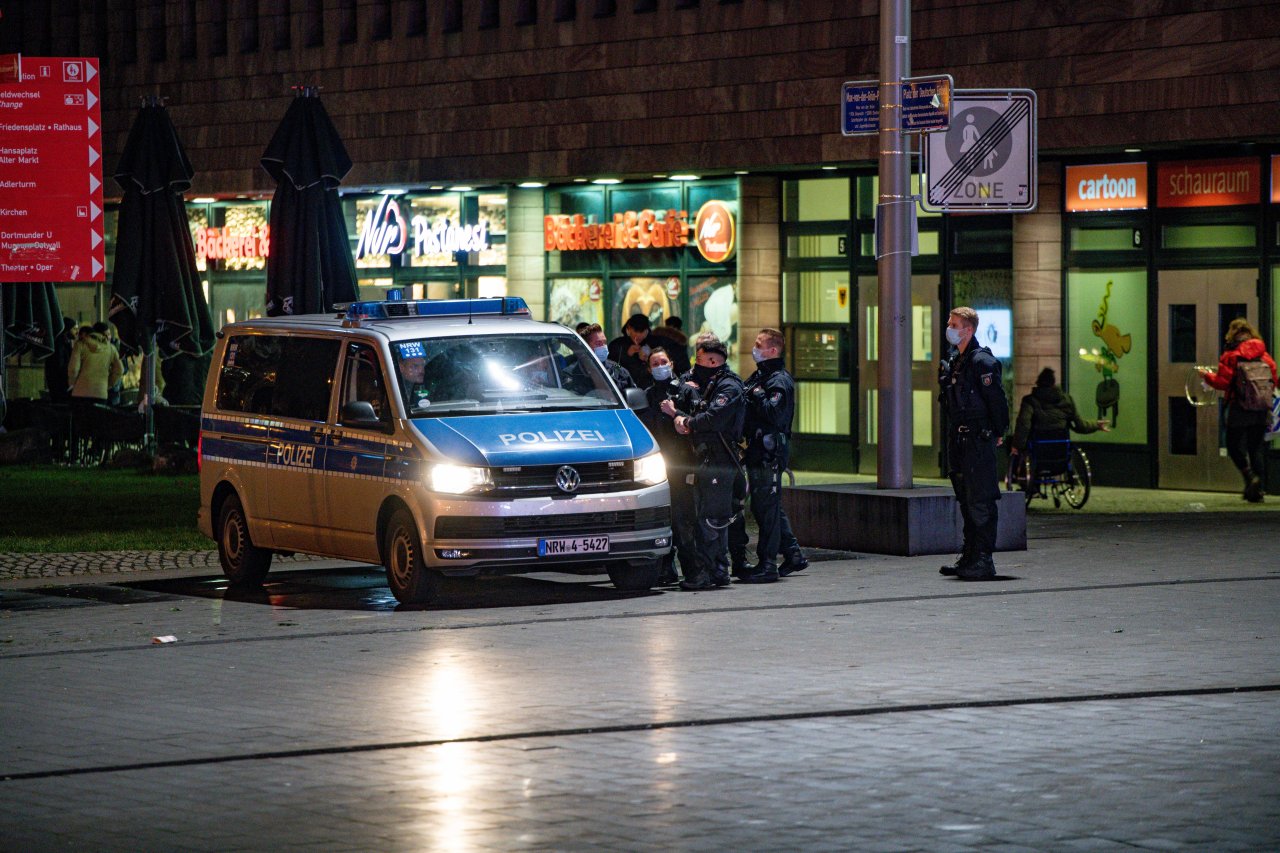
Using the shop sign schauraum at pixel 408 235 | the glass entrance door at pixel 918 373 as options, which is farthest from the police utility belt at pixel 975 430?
the shop sign schauraum at pixel 408 235

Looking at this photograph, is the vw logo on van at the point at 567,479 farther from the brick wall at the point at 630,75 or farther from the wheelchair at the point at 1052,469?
the brick wall at the point at 630,75

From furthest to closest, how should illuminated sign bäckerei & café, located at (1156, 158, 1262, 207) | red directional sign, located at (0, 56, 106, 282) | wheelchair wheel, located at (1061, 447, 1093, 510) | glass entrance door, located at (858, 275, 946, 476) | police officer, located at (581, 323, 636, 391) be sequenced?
glass entrance door, located at (858, 275, 946, 476)
illuminated sign bäckerei & café, located at (1156, 158, 1262, 207)
wheelchair wheel, located at (1061, 447, 1093, 510)
red directional sign, located at (0, 56, 106, 282)
police officer, located at (581, 323, 636, 391)

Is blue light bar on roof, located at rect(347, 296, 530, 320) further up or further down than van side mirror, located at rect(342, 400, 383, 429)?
further up

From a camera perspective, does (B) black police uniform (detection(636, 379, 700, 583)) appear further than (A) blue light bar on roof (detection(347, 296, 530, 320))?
No

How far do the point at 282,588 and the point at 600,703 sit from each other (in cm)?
594

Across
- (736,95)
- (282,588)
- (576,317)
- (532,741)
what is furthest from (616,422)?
(576,317)

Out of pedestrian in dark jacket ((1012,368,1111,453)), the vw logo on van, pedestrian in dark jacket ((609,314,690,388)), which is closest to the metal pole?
pedestrian in dark jacket ((609,314,690,388))

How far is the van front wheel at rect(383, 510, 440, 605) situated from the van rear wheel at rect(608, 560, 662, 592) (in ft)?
4.03

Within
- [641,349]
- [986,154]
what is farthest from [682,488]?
[641,349]

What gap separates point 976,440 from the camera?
590 inches

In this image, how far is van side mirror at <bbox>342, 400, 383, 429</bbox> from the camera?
1430 cm

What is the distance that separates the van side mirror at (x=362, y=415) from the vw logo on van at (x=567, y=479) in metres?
1.22

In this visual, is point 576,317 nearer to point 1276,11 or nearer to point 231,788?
point 1276,11

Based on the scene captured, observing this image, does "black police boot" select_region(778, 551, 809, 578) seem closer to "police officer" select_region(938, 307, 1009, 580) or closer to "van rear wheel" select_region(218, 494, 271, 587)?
"police officer" select_region(938, 307, 1009, 580)
